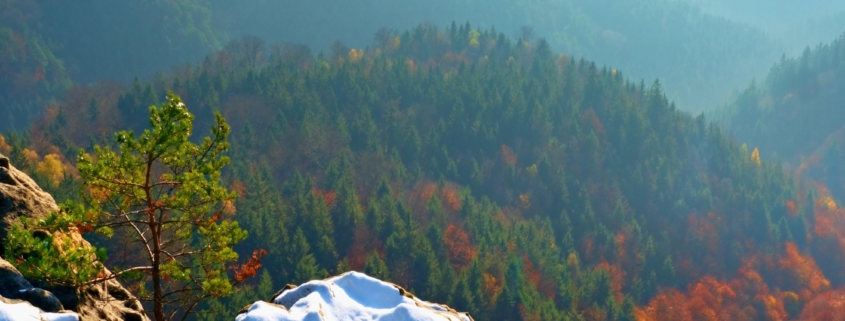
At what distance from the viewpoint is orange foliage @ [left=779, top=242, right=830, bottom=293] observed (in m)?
130

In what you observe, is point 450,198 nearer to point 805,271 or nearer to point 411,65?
point 411,65

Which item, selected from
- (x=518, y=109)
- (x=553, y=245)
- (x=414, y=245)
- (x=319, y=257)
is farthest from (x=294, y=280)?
(x=518, y=109)

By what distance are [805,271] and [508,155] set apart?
5452cm

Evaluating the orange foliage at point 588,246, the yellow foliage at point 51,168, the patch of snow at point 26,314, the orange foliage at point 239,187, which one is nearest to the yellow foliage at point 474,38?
the orange foliage at point 588,246

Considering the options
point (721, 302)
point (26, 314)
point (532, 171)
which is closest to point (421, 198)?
point (532, 171)

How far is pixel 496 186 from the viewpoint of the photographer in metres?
134

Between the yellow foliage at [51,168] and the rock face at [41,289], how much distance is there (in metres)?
76.9

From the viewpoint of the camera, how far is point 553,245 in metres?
113

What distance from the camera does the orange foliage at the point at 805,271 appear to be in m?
130

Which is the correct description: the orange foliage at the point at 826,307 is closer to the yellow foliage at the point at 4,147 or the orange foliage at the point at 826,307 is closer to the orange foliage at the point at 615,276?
the orange foliage at the point at 615,276

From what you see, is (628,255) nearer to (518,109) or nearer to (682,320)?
(682,320)

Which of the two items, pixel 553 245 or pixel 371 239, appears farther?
pixel 553 245

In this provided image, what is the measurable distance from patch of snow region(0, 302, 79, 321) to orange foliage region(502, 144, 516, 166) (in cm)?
12825

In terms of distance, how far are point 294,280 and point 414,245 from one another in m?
16.5
